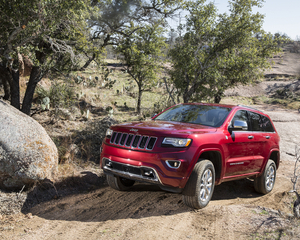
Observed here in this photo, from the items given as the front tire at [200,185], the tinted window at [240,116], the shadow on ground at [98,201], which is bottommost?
the shadow on ground at [98,201]

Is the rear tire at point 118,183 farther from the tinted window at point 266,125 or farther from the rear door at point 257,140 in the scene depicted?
the tinted window at point 266,125

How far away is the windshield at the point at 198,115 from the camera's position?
4758 millimetres

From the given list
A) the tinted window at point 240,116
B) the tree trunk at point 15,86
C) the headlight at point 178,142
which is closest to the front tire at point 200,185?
the headlight at point 178,142

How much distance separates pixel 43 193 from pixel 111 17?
27.4ft

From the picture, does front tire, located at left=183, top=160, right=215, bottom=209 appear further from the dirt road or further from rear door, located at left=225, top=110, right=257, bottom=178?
rear door, located at left=225, top=110, right=257, bottom=178

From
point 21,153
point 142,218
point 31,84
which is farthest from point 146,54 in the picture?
point 142,218

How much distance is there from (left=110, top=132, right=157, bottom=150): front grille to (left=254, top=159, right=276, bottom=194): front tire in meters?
3.08

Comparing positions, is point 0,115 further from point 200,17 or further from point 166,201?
point 200,17

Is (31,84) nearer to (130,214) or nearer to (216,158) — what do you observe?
(130,214)

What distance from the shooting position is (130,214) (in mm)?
4094

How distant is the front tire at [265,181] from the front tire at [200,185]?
190cm

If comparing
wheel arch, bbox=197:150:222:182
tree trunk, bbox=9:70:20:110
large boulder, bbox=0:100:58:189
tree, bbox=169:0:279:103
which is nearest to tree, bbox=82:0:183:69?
tree, bbox=169:0:279:103

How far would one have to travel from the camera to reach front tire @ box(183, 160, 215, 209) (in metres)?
3.79

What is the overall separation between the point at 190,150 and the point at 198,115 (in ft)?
4.74
